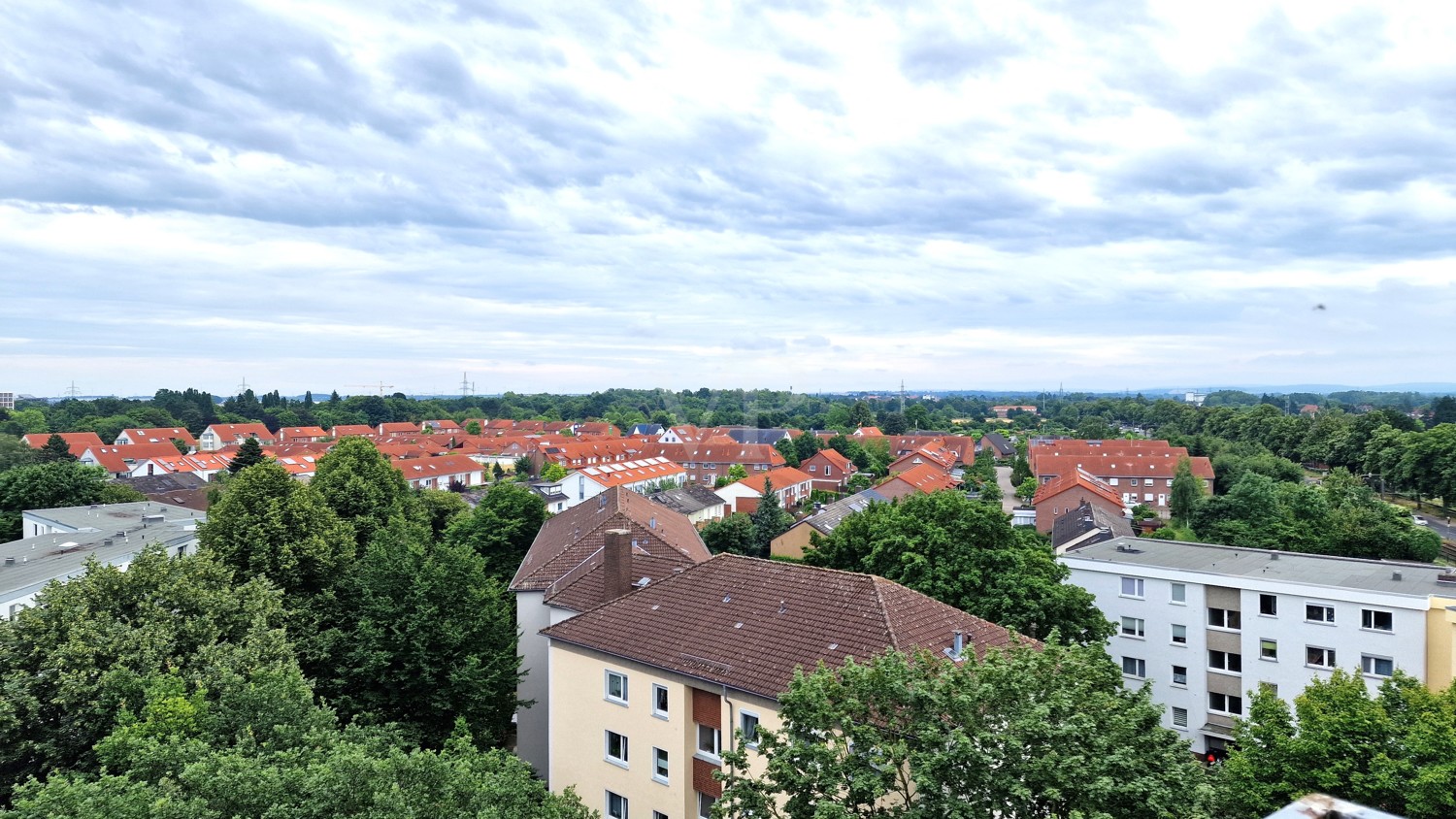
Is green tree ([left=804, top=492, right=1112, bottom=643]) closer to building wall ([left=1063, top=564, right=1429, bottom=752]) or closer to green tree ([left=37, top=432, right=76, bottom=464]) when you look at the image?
building wall ([left=1063, top=564, right=1429, bottom=752])

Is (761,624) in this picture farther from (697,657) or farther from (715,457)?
(715,457)

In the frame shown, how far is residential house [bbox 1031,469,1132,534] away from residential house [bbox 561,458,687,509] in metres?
29.6

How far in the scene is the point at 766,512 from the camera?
57.0 m

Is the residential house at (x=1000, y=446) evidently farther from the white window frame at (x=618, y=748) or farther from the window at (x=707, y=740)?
the window at (x=707, y=740)

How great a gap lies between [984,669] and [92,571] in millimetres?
20700

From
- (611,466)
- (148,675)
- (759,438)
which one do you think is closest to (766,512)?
(611,466)

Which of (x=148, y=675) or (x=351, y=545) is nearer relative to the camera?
(x=148, y=675)

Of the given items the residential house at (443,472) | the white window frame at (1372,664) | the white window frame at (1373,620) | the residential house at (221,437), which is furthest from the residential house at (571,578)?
the residential house at (221,437)

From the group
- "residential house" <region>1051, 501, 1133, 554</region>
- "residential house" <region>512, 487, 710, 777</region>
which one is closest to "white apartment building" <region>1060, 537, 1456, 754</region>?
"residential house" <region>1051, 501, 1133, 554</region>

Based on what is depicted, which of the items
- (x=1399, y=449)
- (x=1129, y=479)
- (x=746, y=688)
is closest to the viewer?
(x=746, y=688)

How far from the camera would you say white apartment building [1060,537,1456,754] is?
969 inches

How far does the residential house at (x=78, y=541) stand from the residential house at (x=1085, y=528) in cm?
3832

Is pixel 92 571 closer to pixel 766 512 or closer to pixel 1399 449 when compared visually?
pixel 766 512

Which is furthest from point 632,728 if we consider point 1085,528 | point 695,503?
point 695,503
